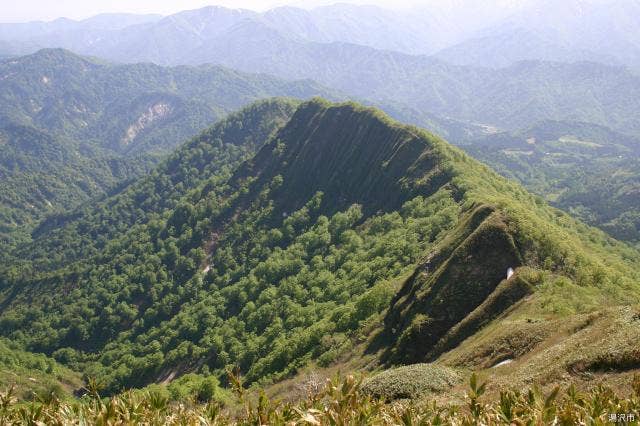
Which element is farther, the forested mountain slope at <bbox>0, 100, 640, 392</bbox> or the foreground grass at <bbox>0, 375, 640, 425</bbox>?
the forested mountain slope at <bbox>0, 100, 640, 392</bbox>

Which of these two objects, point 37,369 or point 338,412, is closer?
point 338,412

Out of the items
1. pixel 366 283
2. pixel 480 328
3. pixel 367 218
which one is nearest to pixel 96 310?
pixel 367 218

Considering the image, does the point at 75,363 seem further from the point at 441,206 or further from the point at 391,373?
the point at 391,373

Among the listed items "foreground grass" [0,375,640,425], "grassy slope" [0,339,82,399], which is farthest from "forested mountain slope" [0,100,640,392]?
"foreground grass" [0,375,640,425]

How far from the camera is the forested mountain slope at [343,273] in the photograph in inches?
2655

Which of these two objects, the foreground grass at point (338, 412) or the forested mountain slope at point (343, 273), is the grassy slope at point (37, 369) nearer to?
the forested mountain slope at point (343, 273)

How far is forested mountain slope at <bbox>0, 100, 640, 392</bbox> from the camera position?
6744 cm

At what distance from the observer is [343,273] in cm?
12075

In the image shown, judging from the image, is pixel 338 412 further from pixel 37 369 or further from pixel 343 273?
pixel 37 369

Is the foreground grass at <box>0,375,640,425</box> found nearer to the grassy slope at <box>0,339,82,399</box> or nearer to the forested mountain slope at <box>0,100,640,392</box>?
the forested mountain slope at <box>0,100,640,392</box>

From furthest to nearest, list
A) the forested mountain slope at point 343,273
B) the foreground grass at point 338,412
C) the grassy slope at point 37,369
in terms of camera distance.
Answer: the grassy slope at point 37,369
the forested mountain slope at point 343,273
the foreground grass at point 338,412

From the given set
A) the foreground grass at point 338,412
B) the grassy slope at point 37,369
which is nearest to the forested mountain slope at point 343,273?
the grassy slope at point 37,369

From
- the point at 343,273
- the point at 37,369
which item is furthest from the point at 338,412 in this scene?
the point at 37,369

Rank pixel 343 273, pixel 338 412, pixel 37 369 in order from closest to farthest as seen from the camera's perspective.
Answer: pixel 338 412, pixel 343 273, pixel 37 369
